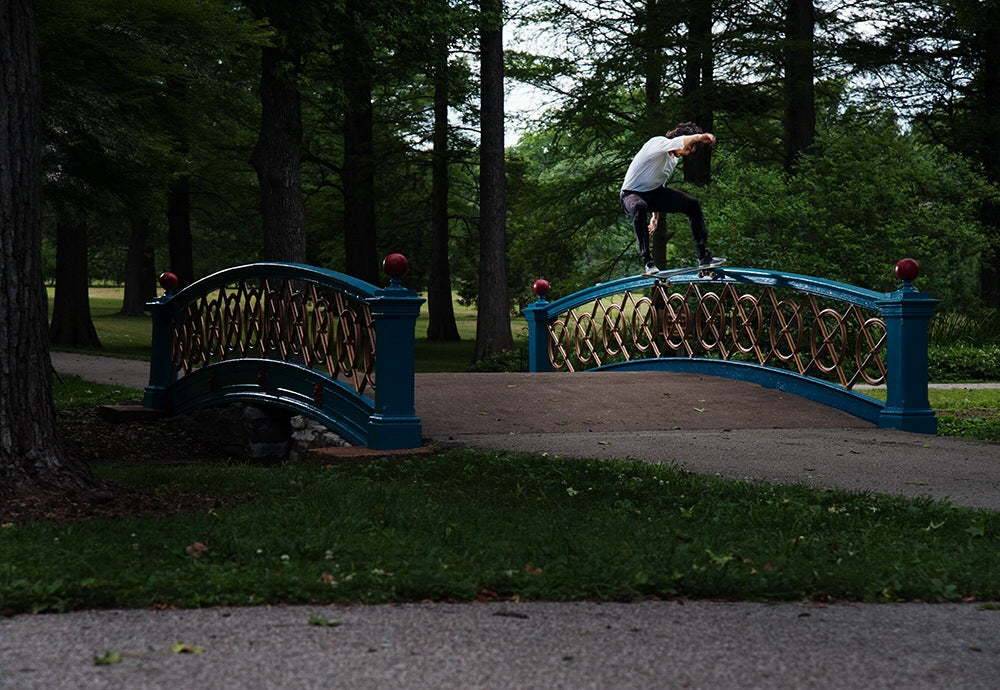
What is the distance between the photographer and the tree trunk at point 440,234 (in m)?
31.1

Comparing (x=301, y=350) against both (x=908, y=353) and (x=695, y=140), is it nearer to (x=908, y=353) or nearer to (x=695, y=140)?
(x=695, y=140)

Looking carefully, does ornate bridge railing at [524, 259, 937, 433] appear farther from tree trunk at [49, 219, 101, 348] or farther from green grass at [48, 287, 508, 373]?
tree trunk at [49, 219, 101, 348]

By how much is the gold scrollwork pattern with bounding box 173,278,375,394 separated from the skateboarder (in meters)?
3.68

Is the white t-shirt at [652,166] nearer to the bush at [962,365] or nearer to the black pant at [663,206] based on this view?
the black pant at [663,206]

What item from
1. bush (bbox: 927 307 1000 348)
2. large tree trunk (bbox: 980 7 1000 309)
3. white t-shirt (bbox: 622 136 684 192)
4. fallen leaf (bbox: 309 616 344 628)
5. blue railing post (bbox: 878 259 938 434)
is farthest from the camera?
large tree trunk (bbox: 980 7 1000 309)

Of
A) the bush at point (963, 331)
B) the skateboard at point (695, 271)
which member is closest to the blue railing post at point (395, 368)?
the skateboard at point (695, 271)

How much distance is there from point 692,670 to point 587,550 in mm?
1681

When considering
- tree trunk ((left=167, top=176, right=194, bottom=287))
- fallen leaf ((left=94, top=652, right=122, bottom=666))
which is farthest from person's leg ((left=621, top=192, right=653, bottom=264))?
tree trunk ((left=167, top=176, right=194, bottom=287))

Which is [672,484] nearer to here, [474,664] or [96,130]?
[474,664]

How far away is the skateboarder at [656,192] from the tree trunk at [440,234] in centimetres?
1678

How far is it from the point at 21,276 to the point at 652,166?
7977 mm

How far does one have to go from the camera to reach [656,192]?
13594 mm

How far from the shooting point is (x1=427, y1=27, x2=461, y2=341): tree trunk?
31109mm

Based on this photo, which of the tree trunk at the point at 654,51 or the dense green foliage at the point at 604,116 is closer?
the dense green foliage at the point at 604,116
